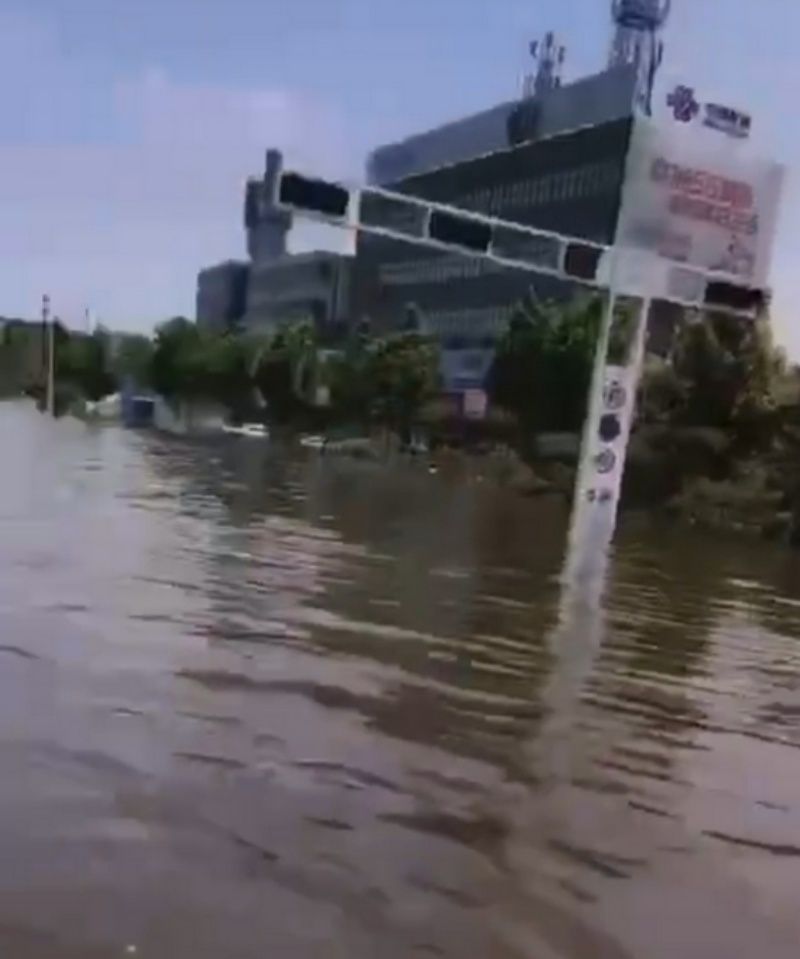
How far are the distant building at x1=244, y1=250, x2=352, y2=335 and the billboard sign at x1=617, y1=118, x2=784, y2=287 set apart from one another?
5906 centimetres

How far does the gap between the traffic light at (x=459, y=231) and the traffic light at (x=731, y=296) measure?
13.0ft

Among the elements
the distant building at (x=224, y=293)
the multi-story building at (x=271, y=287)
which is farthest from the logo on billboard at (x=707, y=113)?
the distant building at (x=224, y=293)

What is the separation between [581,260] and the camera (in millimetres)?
23000

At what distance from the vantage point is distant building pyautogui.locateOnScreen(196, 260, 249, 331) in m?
119

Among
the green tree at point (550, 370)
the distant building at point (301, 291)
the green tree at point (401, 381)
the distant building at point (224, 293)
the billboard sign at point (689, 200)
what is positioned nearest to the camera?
the billboard sign at point (689, 200)

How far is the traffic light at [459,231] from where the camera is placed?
21.7 metres

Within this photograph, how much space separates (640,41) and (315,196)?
49728mm

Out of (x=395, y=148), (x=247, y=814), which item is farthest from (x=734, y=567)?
(x=395, y=148)

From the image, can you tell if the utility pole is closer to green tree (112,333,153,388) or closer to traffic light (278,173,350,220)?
green tree (112,333,153,388)

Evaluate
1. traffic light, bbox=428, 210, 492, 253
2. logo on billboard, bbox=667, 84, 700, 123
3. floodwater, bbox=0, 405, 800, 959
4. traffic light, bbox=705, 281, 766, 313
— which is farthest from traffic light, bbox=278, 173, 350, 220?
logo on billboard, bbox=667, 84, 700, 123

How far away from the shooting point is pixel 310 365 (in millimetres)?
63438

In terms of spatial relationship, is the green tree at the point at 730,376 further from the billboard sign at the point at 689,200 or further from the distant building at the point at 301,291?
the distant building at the point at 301,291

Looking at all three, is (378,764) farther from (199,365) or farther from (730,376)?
(199,365)

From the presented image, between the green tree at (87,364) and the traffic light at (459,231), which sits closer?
the traffic light at (459,231)
